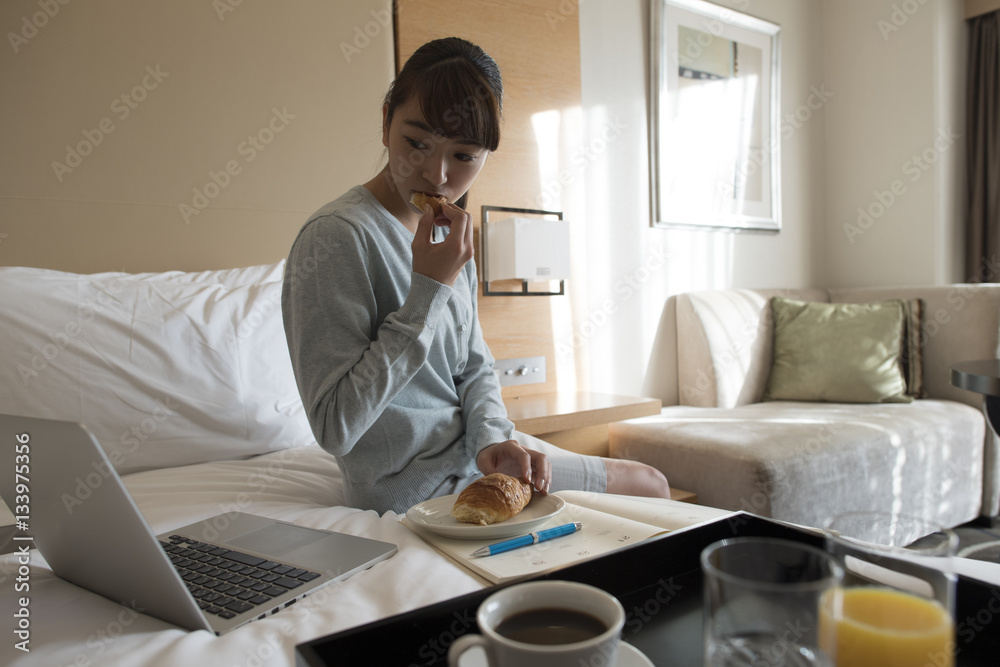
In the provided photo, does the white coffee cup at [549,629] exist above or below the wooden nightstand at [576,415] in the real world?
above

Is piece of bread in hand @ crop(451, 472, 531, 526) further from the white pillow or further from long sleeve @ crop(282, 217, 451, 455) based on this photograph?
the white pillow

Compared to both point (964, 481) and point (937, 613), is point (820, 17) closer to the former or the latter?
point (964, 481)

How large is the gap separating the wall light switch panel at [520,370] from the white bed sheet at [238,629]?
133 centimetres

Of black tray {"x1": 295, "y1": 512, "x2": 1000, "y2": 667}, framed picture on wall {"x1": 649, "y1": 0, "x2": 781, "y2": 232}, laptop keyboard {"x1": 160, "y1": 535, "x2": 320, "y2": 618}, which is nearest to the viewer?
black tray {"x1": 295, "y1": 512, "x2": 1000, "y2": 667}

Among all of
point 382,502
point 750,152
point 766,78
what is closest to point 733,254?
point 750,152

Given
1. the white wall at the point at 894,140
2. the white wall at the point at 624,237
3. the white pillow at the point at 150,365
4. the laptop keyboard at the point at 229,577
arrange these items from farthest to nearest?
1. the white wall at the point at 894,140
2. the white wall at the point at 624,237
3. the white pillow at the point at 150,365
4. the laptop keyboard at the point at 229,577

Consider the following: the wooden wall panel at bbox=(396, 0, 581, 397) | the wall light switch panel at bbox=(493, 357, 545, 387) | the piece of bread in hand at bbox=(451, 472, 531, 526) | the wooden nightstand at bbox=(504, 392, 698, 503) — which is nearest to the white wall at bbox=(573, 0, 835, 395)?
the wooden wall panel at bbox=(396, 0, 581, 397)

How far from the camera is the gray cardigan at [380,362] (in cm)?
106

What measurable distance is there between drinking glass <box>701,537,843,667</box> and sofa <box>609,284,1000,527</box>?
A: 1588mm

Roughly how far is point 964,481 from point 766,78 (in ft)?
6.75

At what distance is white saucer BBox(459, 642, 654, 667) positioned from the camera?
44 cm

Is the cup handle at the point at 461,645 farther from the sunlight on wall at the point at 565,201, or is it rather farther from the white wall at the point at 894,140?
the white wall at the point at 894,140

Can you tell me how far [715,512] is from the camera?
1110 millimetres

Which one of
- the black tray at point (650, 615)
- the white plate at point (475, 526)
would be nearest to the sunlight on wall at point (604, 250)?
the white plate at point (475, 526)
